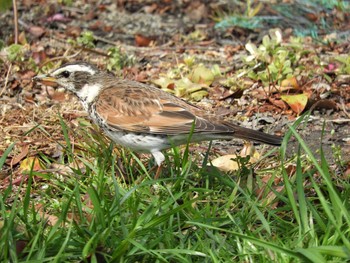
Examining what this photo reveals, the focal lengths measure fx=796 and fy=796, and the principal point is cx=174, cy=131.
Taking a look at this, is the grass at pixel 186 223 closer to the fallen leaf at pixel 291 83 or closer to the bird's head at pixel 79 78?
the bird's head at pixel 79 78

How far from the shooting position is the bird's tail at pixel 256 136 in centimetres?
621

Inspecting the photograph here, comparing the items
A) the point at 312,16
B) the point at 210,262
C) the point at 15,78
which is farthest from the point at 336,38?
the point at 210,262

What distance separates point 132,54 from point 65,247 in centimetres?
Result: 576

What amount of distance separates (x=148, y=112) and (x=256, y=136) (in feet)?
3.32

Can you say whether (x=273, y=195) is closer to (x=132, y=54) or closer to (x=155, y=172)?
(x=155, y=172)

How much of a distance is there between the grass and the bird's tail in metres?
0.36

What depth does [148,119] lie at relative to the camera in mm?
6684

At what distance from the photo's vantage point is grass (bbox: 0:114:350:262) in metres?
4.64

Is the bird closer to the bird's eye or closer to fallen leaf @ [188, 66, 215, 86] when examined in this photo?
the bird's eye

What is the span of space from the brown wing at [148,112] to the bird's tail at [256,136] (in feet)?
0.31

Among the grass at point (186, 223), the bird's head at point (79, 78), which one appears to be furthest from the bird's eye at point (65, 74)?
the grass at point (186, 223)

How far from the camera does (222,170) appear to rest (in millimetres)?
6668

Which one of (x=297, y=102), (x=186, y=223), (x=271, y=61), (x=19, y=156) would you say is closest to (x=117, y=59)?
(x=271, y=61)

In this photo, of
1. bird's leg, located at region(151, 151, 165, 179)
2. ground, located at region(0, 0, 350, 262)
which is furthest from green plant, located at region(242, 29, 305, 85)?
bird's leg, located at region(151, 151, 165, 179)
